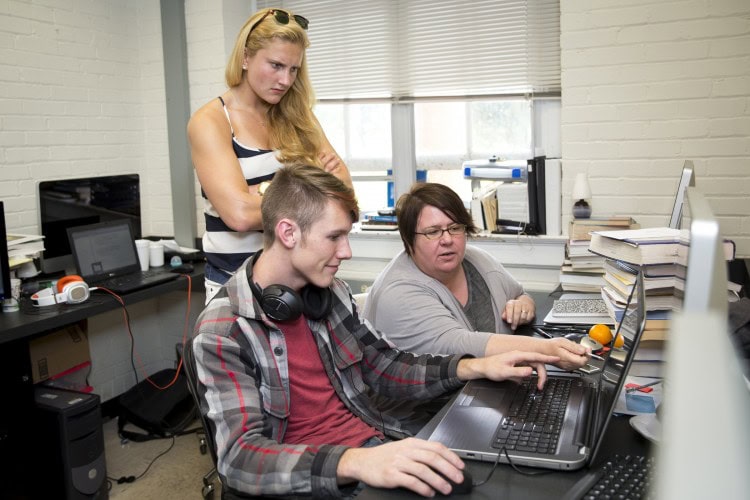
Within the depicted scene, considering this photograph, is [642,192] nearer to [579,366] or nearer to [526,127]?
[526,127]

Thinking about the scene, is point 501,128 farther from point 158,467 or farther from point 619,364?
point 619,364

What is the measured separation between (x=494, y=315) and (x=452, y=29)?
6.54 feet

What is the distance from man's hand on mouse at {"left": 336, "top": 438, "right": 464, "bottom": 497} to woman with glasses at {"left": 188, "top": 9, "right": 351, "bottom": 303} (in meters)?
1.07

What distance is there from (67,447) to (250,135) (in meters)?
1.42

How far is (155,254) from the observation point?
3.57 m

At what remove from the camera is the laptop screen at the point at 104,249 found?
10.7 ft

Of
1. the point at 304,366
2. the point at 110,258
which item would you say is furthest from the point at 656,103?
the point at 110,258

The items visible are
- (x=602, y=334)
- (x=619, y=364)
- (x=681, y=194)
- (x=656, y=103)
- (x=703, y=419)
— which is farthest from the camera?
(x=656, y=103)

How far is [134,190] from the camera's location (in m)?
3.85

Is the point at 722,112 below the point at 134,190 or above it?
above

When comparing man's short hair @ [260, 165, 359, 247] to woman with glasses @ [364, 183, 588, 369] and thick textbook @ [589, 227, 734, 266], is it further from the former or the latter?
thick textbook @ [589, 227, 734, 266]

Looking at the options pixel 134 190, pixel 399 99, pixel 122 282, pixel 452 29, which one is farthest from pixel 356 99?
pixel 122 282

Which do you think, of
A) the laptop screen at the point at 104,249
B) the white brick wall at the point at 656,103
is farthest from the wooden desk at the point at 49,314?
the white brick wall at the point at 656,103

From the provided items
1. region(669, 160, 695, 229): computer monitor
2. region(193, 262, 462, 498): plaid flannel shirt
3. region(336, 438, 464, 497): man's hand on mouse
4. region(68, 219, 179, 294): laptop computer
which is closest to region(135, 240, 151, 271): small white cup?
region(68, 219, 179, 294): laptop computer
